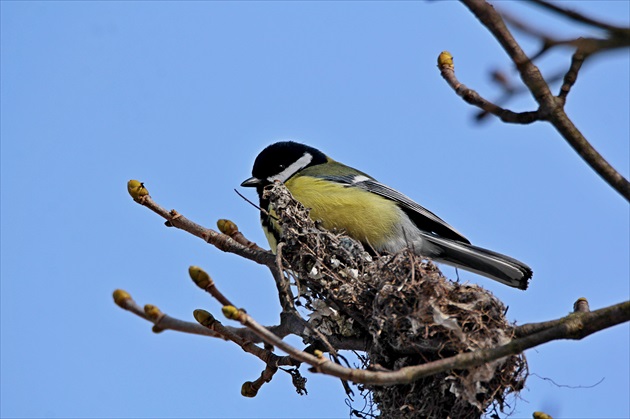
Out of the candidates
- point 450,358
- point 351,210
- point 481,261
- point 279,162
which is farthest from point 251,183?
point 450,358

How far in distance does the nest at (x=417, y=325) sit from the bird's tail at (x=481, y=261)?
0.82 metres

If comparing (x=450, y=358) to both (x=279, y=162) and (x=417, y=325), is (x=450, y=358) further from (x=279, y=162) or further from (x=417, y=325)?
(x=279, y=162)

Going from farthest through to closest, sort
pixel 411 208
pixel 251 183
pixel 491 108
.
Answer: pixel 251 183 < pixel 411 208 < pixel 491 108

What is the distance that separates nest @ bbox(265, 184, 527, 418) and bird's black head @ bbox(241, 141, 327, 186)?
54.1 inches

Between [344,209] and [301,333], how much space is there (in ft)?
3.18

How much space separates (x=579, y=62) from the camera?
222 centimetres

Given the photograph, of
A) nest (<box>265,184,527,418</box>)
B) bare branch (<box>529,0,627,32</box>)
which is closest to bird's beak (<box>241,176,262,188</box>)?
nest (<box>265,184,527,418</box>)

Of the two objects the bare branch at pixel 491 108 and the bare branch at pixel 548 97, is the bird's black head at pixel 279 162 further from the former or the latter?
the bare branch at pixel 548 97

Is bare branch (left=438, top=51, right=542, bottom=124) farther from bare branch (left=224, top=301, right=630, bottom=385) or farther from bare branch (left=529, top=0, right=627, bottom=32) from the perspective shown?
bare branch (left=529, top=0, right=627, bottom=32)

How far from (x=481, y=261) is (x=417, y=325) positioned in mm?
1261

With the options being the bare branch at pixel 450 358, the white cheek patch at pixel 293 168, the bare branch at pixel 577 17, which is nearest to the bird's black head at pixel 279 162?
the white cheek patch at pixel 293 168

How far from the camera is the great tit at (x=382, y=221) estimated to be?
168 inches

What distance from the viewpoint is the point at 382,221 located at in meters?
4.38

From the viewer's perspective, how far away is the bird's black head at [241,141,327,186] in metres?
4.99
